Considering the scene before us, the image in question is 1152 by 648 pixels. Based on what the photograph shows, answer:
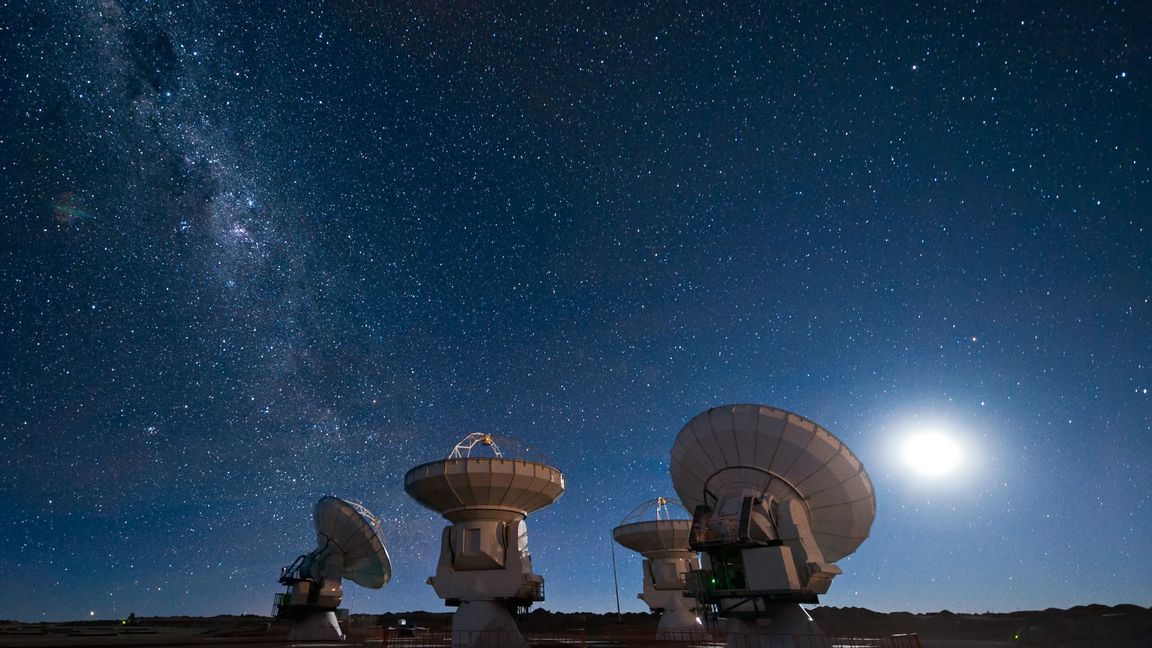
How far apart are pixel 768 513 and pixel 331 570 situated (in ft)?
91.2

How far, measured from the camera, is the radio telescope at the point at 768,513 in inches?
809

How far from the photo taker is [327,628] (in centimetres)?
3759

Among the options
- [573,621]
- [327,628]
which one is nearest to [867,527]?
[327,628]

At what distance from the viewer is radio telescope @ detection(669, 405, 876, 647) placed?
67.4ft

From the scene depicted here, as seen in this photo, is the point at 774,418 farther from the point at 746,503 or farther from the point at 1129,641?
the point at 1129,641

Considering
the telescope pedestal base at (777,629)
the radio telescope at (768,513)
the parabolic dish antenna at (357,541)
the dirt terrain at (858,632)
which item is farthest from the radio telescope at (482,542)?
the parabolic dish antenna at (357,541)

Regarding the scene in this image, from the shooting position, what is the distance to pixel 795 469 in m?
22.5

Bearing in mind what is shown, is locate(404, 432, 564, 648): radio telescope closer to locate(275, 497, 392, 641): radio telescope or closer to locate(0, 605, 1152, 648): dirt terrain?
locate(0, 605, 1152, 648): dirt terrain

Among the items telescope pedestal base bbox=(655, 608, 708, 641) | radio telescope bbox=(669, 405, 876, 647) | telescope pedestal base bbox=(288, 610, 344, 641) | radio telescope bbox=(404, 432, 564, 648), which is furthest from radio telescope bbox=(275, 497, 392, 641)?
radio telescope bbox=(669, 405, 876, 647)

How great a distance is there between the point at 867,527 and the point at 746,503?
5.10 m

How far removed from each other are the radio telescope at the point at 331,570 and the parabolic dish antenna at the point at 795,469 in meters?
23.1

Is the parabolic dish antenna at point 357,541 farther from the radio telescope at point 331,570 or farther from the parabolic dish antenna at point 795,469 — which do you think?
the parabolic dish antenna at point 795,469

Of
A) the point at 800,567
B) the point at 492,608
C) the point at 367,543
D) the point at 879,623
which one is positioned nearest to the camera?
the point at 800,567

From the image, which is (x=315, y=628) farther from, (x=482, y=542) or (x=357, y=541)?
(x=482, y=542)
